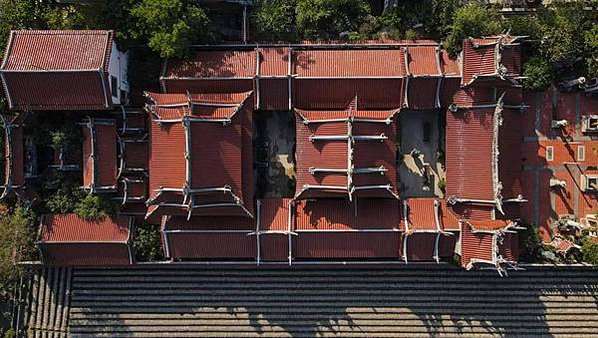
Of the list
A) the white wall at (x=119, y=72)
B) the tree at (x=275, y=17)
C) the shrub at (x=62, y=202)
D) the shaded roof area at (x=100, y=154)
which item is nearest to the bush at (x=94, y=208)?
the shaded roof area at (x=100, y=154)

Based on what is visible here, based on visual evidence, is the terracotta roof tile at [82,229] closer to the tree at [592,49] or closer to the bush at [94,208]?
the bush at [94,208]

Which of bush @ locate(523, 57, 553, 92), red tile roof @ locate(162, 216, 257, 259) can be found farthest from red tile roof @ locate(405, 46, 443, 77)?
red tile roof @ locate(162, 216, 257, 259)

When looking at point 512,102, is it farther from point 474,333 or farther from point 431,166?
point 474,333

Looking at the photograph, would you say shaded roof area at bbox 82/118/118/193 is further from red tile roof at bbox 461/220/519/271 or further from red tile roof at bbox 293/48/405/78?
red tile roof at bbox 461/220/519/271

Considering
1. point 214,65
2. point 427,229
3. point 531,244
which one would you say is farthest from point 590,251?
point 214,65

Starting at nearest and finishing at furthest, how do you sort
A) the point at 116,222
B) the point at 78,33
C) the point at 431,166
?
1. the point at 78,33
2. the point at 116,222
3. the point at 431,166

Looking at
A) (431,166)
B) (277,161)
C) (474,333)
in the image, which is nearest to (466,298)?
(474,333)
